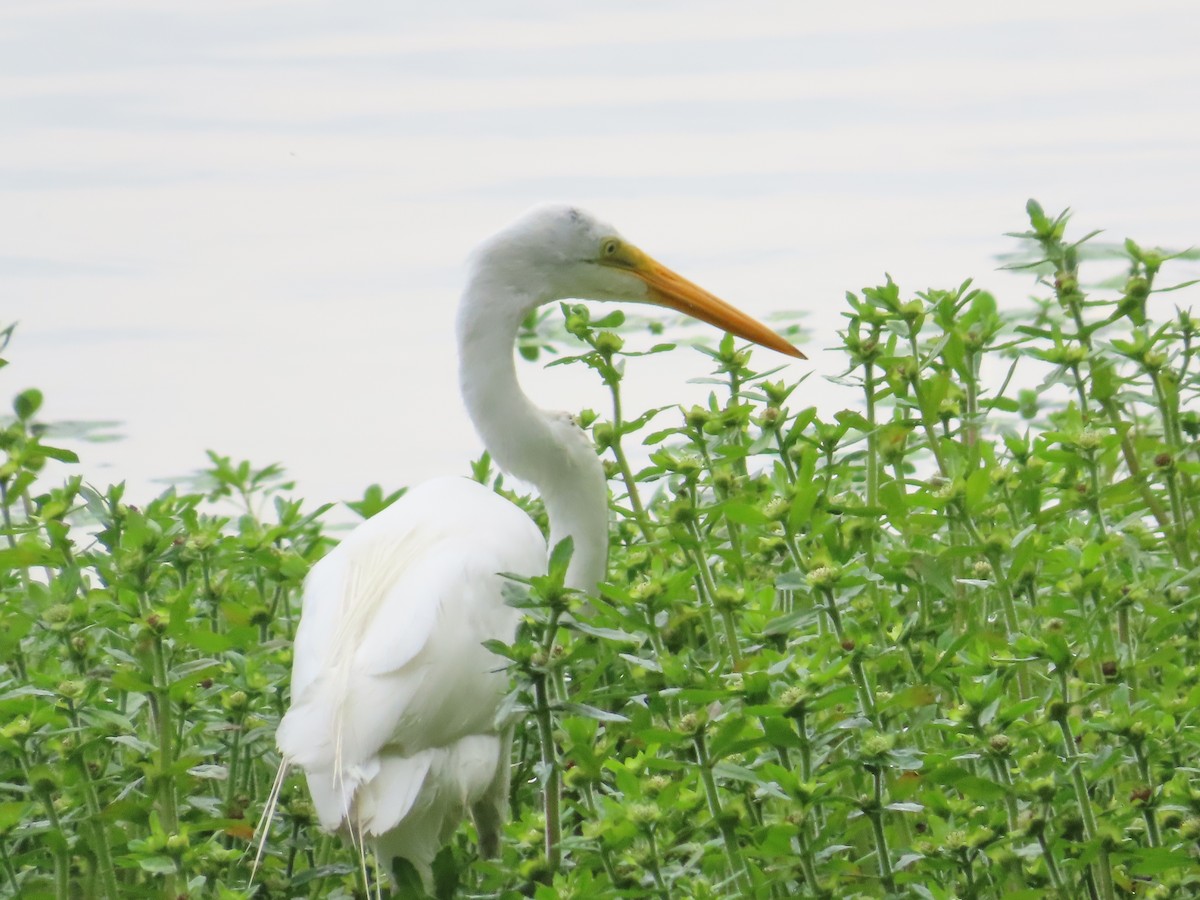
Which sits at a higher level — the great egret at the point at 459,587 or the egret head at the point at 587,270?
the egret head at the point at 587,270

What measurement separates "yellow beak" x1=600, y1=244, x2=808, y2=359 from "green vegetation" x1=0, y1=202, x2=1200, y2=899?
32 centimetres

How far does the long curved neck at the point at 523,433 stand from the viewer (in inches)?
131

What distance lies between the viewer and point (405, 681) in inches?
102

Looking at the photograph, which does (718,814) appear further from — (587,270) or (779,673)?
(587,270)

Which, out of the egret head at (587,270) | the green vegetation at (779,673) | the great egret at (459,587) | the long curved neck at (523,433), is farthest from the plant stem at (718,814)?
the egret head at (587,270)

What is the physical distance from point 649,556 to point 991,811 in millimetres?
1158

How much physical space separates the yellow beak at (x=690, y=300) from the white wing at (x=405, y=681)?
823 millimetres

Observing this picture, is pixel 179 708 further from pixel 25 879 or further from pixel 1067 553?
pixel 1067 553

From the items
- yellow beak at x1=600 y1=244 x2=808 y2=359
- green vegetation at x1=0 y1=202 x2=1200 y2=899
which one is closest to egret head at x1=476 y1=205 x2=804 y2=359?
yellow beak at x1=600 y1=244 x2=808 y2=359

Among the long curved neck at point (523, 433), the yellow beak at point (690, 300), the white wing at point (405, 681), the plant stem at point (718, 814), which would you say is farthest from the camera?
the yellow beak at point (690, 300)

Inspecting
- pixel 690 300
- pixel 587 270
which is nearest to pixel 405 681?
pixel 587 270

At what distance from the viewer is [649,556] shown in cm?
315

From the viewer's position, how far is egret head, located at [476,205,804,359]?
11.2 ft

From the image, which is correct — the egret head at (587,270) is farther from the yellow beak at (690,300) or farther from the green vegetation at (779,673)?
the green vegetation at (779,673)
